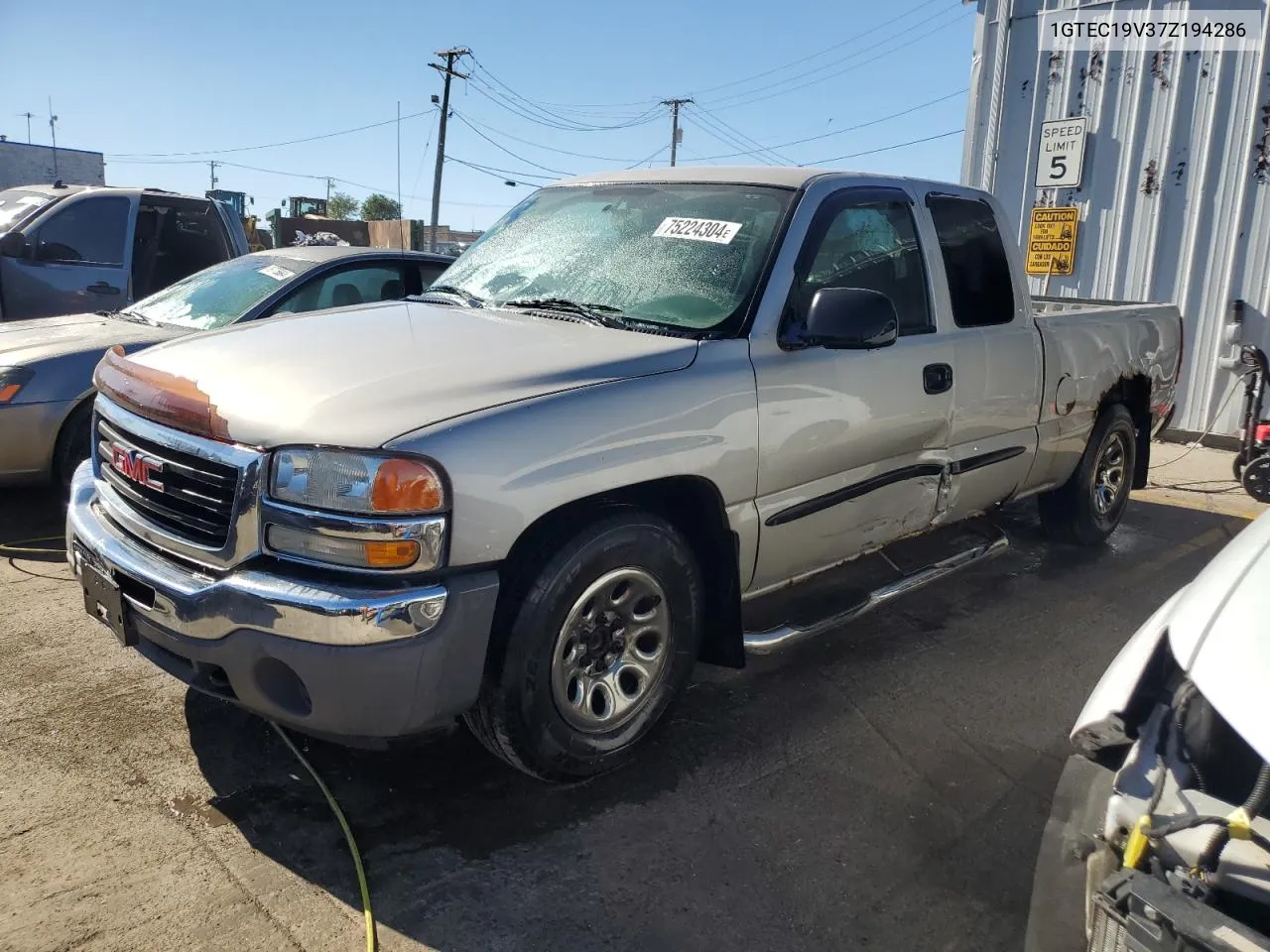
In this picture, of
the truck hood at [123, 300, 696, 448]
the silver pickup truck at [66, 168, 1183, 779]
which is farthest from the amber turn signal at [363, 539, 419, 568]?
the truck hood at [123, 300, 696, 448]

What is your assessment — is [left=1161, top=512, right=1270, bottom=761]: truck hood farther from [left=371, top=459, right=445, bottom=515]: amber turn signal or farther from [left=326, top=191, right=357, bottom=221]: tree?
[left=326, top=191, right=357, bottom=221]: tree

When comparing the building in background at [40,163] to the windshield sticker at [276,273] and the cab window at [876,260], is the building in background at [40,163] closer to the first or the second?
the windshield sticker at [276,273]

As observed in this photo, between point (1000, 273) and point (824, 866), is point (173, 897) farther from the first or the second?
point (1000, 273)

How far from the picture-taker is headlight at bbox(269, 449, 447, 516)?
2391 mm

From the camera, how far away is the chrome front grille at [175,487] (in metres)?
2.58

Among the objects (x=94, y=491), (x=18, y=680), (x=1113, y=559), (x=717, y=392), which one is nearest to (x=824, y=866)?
(x=717, y=392)

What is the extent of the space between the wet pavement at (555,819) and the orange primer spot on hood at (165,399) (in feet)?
3.68

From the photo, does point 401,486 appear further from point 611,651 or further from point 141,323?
point 141,323

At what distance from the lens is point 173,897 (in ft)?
8.03

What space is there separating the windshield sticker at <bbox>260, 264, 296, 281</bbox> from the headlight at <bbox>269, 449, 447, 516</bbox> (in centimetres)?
372

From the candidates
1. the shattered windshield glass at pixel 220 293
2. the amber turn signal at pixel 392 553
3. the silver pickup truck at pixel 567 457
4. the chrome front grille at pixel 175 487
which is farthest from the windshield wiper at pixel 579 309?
the shattered windshield glass at pixel 220 293

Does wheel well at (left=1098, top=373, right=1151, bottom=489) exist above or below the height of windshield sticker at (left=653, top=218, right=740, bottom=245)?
below

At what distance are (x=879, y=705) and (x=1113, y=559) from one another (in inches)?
109

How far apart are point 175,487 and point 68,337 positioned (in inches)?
137
